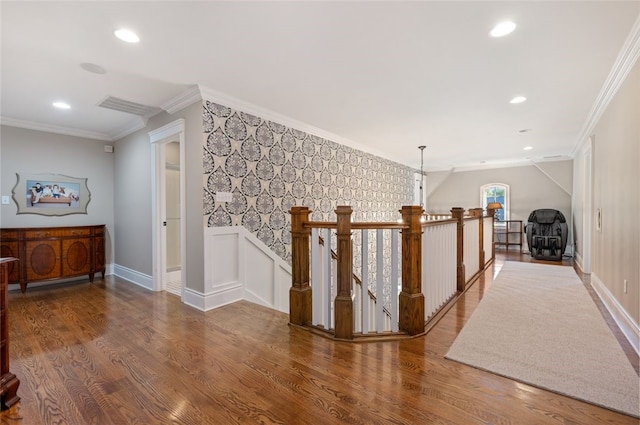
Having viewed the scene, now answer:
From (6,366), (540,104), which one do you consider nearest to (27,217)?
(6,366)

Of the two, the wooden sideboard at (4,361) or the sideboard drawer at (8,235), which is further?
the sideboard drawer at (8,235)

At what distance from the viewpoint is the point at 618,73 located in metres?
2.68

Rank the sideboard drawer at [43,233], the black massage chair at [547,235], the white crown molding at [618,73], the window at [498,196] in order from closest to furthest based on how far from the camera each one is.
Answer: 1. the white crown molding at [618,73]
2. the sideboard drawer at [43,233]
3. the black massage chair at [547,235]
4. the window at [498,196]

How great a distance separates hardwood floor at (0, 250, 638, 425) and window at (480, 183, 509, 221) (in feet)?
22.4

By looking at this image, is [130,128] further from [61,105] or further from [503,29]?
[503,29]

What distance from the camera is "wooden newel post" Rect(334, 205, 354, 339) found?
237cm

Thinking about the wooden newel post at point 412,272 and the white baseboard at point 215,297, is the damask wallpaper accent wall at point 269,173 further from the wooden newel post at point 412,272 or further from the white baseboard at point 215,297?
the wooden newel post at point 412,272

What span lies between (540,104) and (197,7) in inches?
156

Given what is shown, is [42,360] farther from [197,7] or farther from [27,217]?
[27,217]

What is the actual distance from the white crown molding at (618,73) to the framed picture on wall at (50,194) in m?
6.63

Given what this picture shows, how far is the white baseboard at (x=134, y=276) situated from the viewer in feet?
13.2

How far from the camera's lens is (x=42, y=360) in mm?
2109

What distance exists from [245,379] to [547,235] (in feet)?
23.8

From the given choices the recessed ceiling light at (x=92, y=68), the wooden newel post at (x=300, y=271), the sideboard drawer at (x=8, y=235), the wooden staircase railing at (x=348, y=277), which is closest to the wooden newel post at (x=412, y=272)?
the wooden staircase railing at (x=348, y=277)
